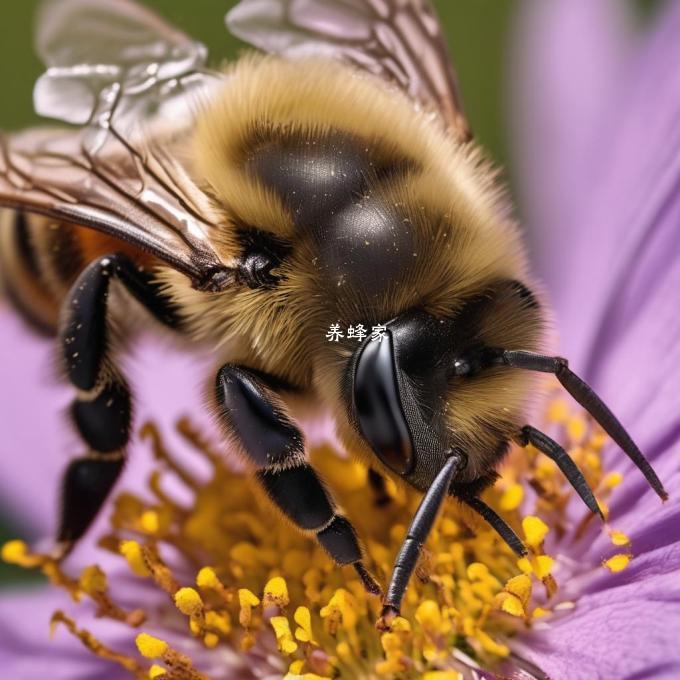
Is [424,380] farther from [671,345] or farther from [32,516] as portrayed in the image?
[32,516]

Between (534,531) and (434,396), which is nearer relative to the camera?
(434,396)

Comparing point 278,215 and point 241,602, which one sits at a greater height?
point 278,215

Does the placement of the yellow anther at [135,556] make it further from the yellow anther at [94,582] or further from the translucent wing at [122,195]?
the translucent wing at [122,195]

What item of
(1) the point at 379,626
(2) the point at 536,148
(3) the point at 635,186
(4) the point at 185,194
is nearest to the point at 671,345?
(3) the point at 635,186

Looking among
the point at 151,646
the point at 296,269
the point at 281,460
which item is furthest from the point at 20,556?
the point at 296,269

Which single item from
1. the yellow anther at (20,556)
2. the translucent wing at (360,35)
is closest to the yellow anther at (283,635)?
the yellow anther at (20,556)

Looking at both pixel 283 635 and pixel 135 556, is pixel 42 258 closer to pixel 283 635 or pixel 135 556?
pixel 135 556
